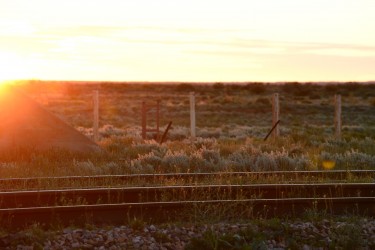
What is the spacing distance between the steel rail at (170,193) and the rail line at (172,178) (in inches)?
73.0

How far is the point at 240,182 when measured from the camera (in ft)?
45.8

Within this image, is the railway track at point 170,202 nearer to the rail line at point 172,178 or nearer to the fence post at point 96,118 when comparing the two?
the rail line at point 172,178

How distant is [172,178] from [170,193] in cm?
212

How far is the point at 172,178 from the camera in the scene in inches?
564

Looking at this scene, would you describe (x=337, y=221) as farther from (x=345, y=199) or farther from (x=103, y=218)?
(x=103, y=218)

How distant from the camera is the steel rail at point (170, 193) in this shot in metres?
11.7

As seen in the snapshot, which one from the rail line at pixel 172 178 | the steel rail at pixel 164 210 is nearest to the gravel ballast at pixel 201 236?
the steel rail at pixel 164 210

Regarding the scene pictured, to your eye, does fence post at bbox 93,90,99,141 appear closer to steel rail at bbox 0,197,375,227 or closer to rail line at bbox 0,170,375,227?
rail line at bbox 0,170,375,227

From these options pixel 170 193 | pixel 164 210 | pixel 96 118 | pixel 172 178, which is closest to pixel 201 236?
pixel 164 210

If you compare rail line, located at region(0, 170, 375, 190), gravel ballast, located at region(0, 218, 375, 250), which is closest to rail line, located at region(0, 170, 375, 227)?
rail line, located at region(0, 170, 375, 190)

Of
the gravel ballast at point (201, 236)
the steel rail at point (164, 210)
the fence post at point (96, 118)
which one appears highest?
the fence post at point (96, 118)

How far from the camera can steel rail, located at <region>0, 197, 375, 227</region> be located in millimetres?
10375

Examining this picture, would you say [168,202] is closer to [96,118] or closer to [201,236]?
[201,236]

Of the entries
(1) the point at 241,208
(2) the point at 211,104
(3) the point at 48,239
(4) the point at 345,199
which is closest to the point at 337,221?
(4) the point at 345,199
